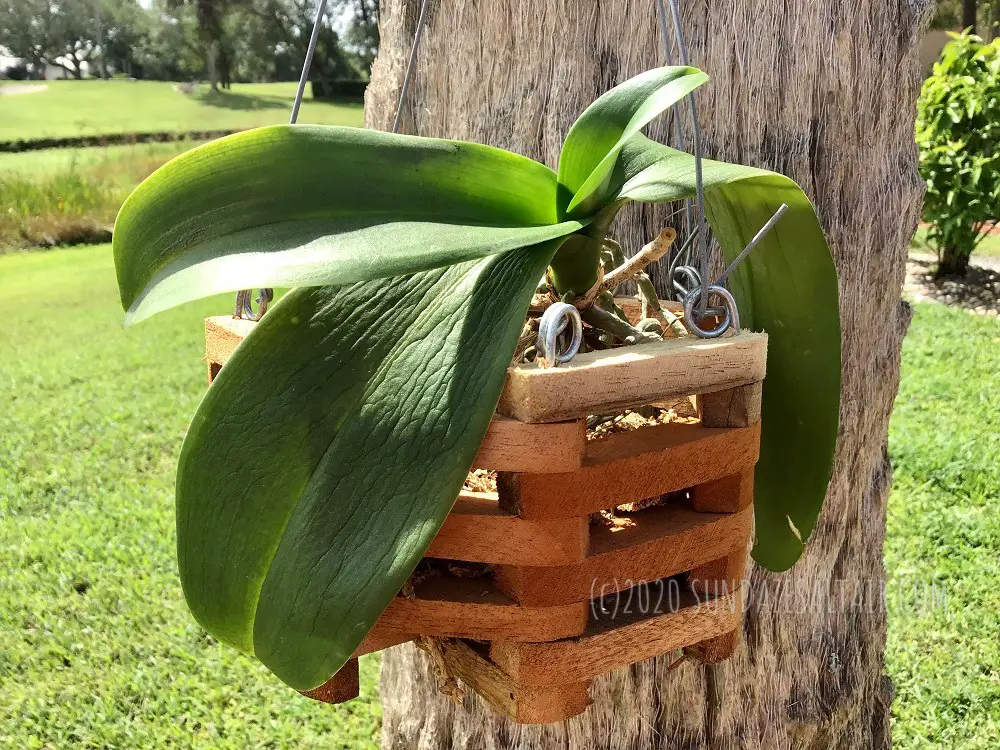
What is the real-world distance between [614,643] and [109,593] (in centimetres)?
156

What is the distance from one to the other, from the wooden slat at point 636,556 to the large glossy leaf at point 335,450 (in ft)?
0.36

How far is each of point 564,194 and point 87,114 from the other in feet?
26.8

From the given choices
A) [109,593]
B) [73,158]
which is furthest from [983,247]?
[73,158]

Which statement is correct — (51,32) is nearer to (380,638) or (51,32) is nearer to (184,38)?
(184,38)

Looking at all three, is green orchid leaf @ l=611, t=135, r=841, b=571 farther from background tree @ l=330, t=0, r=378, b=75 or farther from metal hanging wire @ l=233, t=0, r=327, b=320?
background tree @ l=330, t=0, r=378, b=75

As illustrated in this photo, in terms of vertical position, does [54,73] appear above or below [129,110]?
above

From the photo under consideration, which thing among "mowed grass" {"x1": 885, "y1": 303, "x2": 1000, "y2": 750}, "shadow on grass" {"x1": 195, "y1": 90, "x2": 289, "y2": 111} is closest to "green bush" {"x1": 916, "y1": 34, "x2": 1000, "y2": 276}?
"mowed grass" {"x1": 885, "y1": 303, "x2": 1000, "y2": 750}

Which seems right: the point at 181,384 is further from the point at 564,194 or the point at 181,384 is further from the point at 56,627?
the point at 564,194

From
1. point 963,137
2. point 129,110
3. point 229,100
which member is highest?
point 229,100

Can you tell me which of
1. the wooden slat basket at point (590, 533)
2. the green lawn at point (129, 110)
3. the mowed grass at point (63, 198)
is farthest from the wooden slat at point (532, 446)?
the green lawn at point (129, 110)

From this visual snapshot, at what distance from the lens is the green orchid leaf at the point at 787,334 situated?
695mm

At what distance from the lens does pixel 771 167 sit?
36.1 inches

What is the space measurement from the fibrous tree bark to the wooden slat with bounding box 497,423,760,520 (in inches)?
14.9

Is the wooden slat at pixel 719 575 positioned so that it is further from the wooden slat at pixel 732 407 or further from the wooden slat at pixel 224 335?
the wooden slat at pixel 224 335
